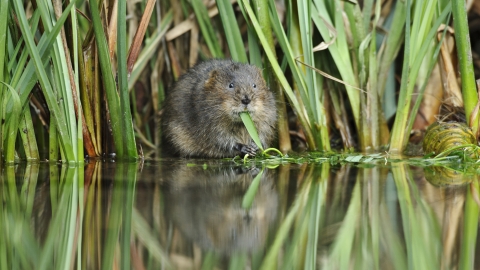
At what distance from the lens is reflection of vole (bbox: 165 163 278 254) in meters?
2.22

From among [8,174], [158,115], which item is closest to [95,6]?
[8,174]

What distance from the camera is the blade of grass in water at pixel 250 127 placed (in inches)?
178

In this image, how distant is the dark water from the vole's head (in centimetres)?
102

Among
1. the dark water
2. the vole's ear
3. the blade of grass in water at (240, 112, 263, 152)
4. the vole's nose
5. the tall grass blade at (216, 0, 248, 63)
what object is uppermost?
the tall grass blade at (216, 0, 248, 63)

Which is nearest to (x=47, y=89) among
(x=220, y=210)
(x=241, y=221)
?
(x=220, y=210)

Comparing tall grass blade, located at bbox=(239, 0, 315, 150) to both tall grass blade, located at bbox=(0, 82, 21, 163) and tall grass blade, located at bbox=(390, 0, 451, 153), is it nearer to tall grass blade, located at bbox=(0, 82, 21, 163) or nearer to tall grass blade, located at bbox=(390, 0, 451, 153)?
tall grass blade, located at bbox=(390, 0, 451, 153)

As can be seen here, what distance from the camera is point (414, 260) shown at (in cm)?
199

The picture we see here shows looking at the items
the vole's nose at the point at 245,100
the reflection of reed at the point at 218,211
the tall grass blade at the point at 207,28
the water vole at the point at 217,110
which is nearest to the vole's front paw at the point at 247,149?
the water vole at the point at 217,110

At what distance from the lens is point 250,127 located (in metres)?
4.61

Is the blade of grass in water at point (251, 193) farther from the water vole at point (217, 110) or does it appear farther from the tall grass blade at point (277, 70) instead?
the tall grass blade at point (277, 70)

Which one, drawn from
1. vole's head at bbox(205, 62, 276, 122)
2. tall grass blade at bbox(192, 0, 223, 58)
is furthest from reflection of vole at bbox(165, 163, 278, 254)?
tall grass blade at bbox(192, 0, 223, 58)

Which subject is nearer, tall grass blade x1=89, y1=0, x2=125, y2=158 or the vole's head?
tall grass blade x1=89, y1=0, x2=125, y2=158

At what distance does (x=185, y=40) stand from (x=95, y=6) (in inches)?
73.6

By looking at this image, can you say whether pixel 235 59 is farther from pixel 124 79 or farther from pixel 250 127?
pixel 124 79
